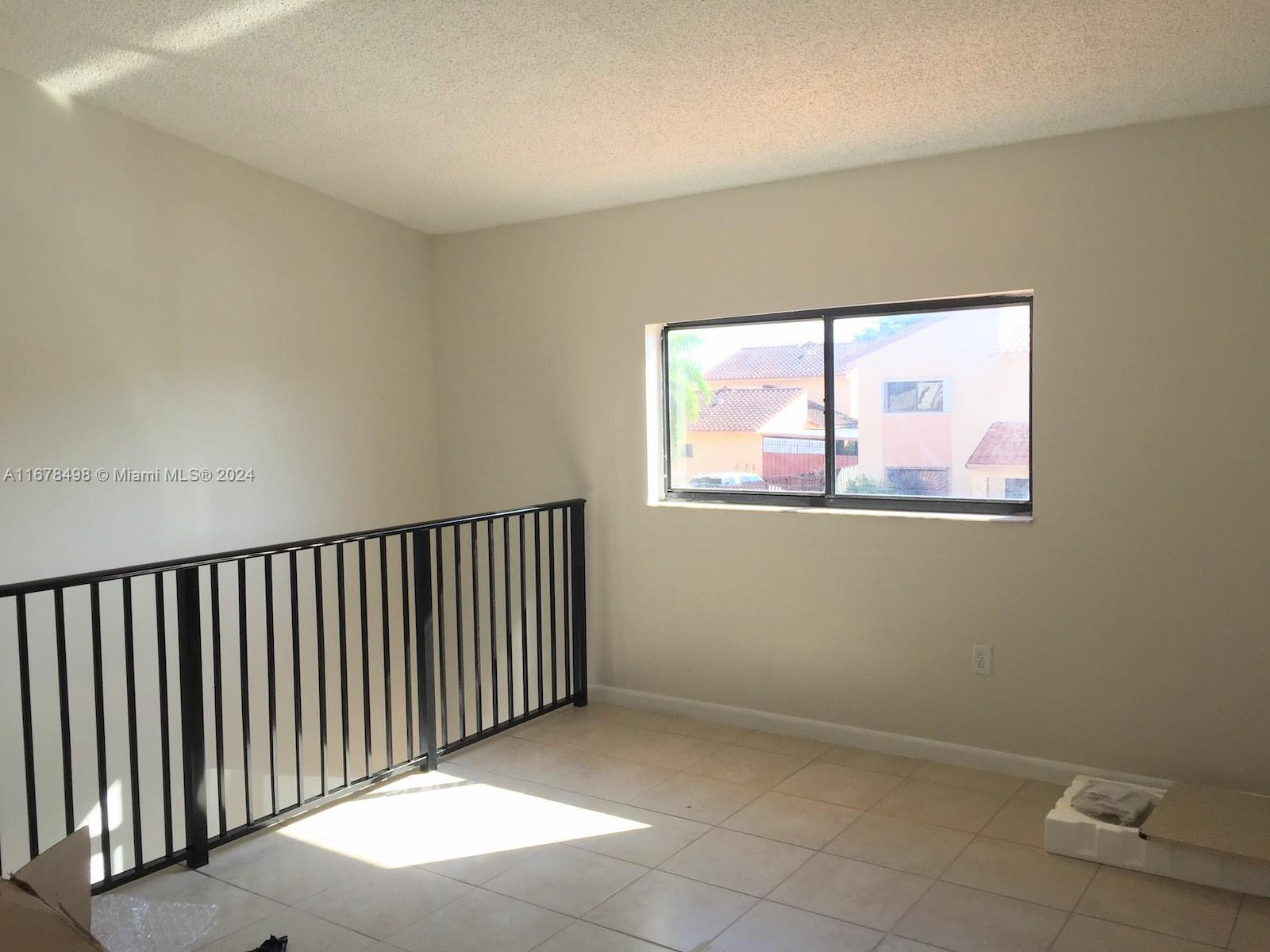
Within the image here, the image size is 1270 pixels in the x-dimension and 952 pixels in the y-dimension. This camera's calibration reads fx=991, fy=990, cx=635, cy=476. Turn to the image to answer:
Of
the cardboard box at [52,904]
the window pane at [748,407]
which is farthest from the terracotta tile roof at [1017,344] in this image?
the cardboard box at [52,904]

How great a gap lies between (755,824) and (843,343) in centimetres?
187

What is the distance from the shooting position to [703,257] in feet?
13.9

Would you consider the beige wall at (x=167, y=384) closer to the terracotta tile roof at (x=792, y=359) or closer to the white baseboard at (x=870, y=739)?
the white baseboard at (x=870, y=739)

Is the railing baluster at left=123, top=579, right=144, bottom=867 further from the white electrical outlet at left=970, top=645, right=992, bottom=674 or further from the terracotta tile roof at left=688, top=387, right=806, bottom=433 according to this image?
the white electrical outlet at left=970, top=645, right=992, bottom=674

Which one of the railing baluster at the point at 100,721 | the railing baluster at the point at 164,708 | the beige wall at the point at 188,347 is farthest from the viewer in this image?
the beige wall at the point at 188,347

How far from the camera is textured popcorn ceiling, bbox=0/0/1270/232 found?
270 cm

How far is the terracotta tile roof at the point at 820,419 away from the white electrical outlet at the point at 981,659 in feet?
3.17

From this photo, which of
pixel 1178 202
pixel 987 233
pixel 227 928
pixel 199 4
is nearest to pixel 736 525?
pixel 987 233

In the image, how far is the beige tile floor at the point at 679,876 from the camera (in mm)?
2537

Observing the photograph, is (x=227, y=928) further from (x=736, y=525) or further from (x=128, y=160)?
(x=128, y=160)

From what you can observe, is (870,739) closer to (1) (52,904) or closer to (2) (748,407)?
(2) (748,407)

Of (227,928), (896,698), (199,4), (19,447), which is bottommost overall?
(227,928)

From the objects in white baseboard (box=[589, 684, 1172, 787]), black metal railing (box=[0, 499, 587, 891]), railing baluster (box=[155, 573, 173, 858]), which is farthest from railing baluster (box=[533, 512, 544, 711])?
railing baluster (box=[155, 573, 173, 858])

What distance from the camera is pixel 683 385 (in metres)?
4.47
